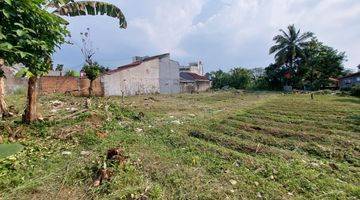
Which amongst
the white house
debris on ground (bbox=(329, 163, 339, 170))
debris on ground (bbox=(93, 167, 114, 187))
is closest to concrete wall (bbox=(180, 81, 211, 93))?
the white house

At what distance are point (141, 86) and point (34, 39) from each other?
23.3m

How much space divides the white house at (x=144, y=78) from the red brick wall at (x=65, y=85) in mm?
1237

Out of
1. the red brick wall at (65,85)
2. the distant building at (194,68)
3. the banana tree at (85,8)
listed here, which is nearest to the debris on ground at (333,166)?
the banana tree at (85,8)

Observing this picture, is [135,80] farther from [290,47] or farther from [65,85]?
[290,47]

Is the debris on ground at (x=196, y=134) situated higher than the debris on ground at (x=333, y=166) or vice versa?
the debris on ground at (x=196, y=134)

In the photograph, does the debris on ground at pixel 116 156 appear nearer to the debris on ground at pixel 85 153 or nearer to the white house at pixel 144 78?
the debris on ground at pixel 85 153

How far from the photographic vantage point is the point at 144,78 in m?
26.7

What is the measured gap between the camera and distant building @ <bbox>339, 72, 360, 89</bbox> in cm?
Result: 3541

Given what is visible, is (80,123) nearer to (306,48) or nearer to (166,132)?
(166,132)

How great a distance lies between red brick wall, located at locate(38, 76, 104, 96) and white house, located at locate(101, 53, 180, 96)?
1.24 metres

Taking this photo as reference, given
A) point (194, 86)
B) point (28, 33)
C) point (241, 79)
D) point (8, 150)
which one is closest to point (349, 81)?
point (241, 79)

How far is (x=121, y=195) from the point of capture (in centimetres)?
412

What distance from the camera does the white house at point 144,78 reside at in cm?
2327

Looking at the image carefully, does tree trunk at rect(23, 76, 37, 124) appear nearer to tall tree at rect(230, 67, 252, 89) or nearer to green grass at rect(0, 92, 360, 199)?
green grass at rect(0, 92, 360, 199)
